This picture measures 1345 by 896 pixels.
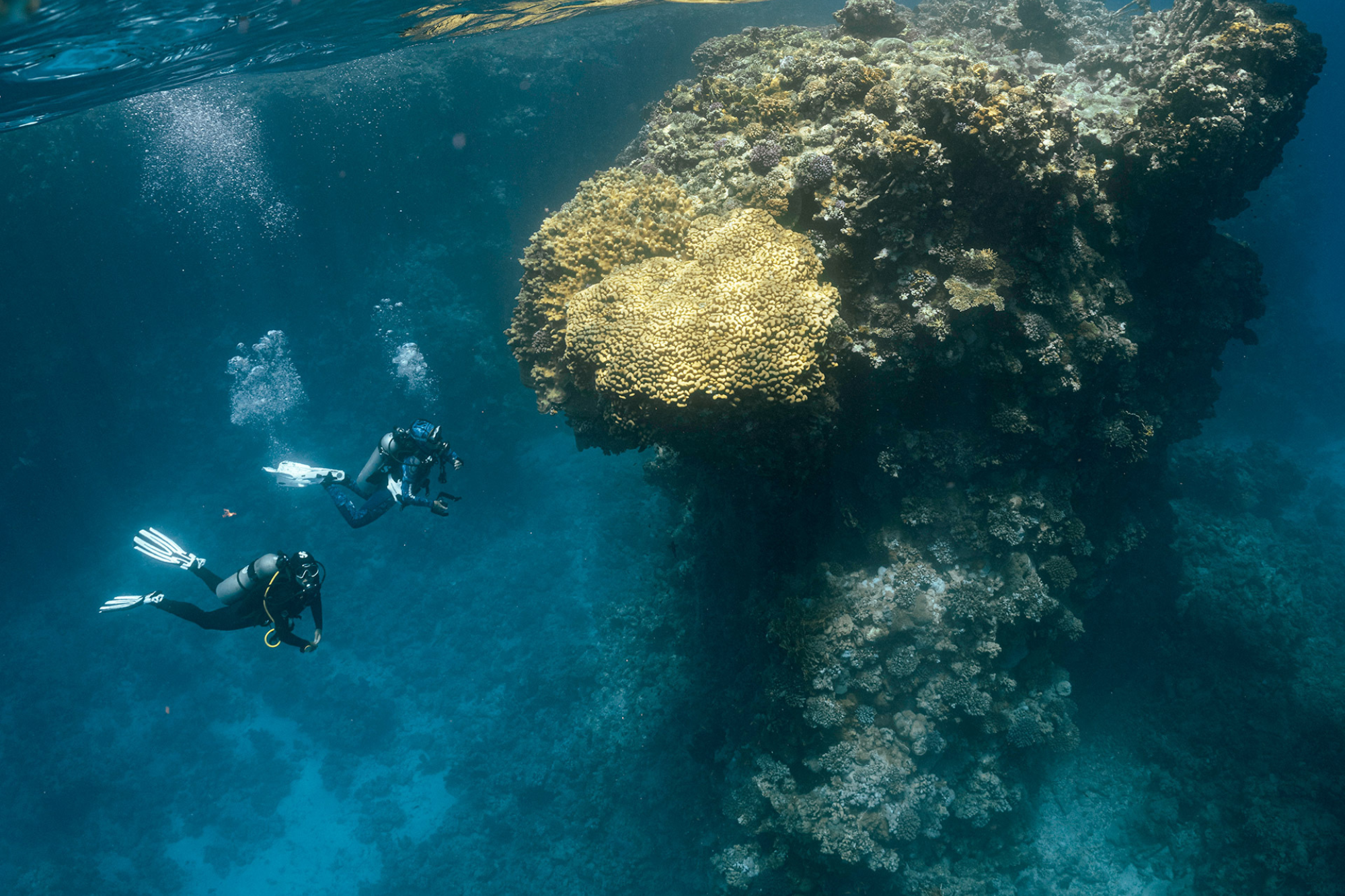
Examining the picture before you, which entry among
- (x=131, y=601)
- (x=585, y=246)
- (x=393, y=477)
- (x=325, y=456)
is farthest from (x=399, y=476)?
(x=325, y=456)

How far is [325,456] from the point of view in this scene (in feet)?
78.8

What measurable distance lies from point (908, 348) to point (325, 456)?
24648 mm

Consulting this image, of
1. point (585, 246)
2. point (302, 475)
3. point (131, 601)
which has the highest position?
point (585, 246)

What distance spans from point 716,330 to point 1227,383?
30257 millimetres

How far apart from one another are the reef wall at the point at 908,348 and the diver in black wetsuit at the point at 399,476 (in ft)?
9.48

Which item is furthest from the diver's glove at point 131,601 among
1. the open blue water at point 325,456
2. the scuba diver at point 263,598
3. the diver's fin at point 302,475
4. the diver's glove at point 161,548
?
the open blue water at point 325,456

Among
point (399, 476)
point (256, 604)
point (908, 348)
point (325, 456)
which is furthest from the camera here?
point (325, 456)

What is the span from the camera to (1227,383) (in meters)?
24.7

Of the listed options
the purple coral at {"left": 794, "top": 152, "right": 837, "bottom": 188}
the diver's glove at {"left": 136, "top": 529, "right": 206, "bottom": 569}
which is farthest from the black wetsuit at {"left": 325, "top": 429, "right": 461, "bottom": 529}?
the purple coral at {"left": 794, "top": 152, "right": 837, "bottom": 188}

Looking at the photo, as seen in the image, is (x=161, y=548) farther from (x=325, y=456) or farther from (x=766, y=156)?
(x=325, y=456)

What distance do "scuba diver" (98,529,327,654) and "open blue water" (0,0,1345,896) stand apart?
9853 millimetres

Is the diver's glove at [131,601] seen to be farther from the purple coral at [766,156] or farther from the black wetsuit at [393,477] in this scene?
the purple coral at [766,156]

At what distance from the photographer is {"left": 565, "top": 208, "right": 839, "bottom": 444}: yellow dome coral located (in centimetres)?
624

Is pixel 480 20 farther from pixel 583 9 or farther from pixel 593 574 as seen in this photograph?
pixel 593 574
